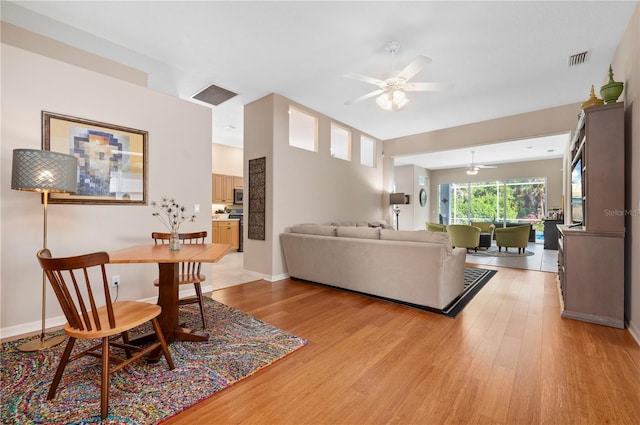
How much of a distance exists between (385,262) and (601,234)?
209 centimetres

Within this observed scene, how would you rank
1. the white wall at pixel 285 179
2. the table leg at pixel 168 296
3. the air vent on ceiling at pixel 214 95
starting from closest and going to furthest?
1. the table leg at pixel 168 296
2. the air vent on ceiling at pixel 214 95
3. the white wall at pixel 285 179

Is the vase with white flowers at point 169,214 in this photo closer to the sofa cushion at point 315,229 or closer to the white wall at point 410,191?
the sofa cushion at point 315,229

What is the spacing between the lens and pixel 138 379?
1.82 meters

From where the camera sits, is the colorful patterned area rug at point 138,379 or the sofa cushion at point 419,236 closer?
the colorful patterned area rug at point 138,379

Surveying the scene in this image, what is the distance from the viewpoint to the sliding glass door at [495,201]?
967cm

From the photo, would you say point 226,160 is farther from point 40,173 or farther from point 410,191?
point 410,191

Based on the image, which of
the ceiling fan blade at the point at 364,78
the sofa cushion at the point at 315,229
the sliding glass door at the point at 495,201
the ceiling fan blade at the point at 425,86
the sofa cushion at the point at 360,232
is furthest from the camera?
the sliding glass door at the point at 495,201

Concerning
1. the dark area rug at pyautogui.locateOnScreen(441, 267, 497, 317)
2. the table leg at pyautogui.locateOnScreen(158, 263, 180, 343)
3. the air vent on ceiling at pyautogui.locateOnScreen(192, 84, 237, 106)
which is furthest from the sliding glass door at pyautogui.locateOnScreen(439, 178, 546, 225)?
the table leg at pyautogui.locateOnScreen(158, 263, 180, 343)

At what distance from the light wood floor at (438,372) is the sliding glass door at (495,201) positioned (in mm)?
8145

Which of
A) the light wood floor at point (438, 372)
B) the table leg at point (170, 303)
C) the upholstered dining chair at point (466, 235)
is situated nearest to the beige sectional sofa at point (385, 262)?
the light wood floor at point (438, 372)

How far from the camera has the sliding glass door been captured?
967 centimetres

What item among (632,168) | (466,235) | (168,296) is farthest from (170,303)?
(466,235)

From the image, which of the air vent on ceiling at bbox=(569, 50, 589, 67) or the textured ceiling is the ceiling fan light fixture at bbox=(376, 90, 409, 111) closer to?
the textured ceiling

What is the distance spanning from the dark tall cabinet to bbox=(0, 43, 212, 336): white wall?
4376 millimetres
